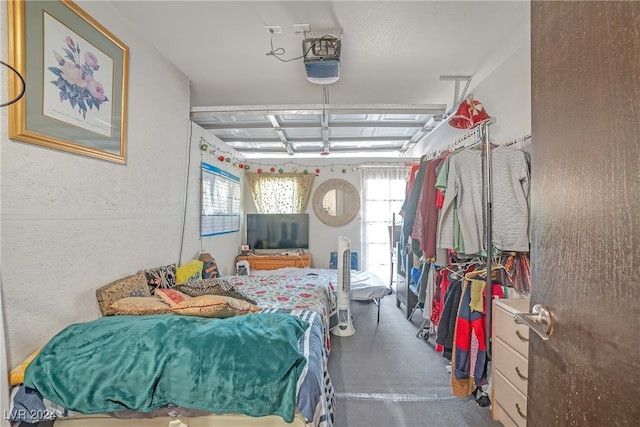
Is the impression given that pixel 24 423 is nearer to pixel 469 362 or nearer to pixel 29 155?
pixel 29 155

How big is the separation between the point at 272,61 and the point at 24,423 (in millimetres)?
2613

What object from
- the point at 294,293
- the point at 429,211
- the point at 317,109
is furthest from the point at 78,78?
the point at 429,211

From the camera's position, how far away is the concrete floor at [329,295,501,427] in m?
1.69

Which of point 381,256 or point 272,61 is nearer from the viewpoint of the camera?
point 272,61

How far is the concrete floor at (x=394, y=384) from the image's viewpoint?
1693 mm

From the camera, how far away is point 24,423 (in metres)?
1.16

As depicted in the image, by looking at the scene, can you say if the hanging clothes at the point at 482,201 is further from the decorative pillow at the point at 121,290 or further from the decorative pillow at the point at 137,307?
the decorative pillow at the point at 121,290

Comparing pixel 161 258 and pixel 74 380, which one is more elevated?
pixel 161 258

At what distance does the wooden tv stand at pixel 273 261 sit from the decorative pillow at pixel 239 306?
97.7 inches

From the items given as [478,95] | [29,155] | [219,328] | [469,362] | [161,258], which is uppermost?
[478,95]

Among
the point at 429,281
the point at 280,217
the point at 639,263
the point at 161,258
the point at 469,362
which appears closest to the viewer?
the point at 639,263

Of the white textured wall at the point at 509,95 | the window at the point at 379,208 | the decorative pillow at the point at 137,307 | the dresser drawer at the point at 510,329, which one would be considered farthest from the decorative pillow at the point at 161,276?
the window at the point at 379,208

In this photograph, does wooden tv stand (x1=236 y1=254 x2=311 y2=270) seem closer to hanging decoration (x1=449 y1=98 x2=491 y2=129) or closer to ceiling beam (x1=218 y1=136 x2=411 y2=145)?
ceiling beam (x1=218 y1=136 x2=411 y2=145)

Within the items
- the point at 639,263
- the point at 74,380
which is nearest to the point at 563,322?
the point at 639,263
